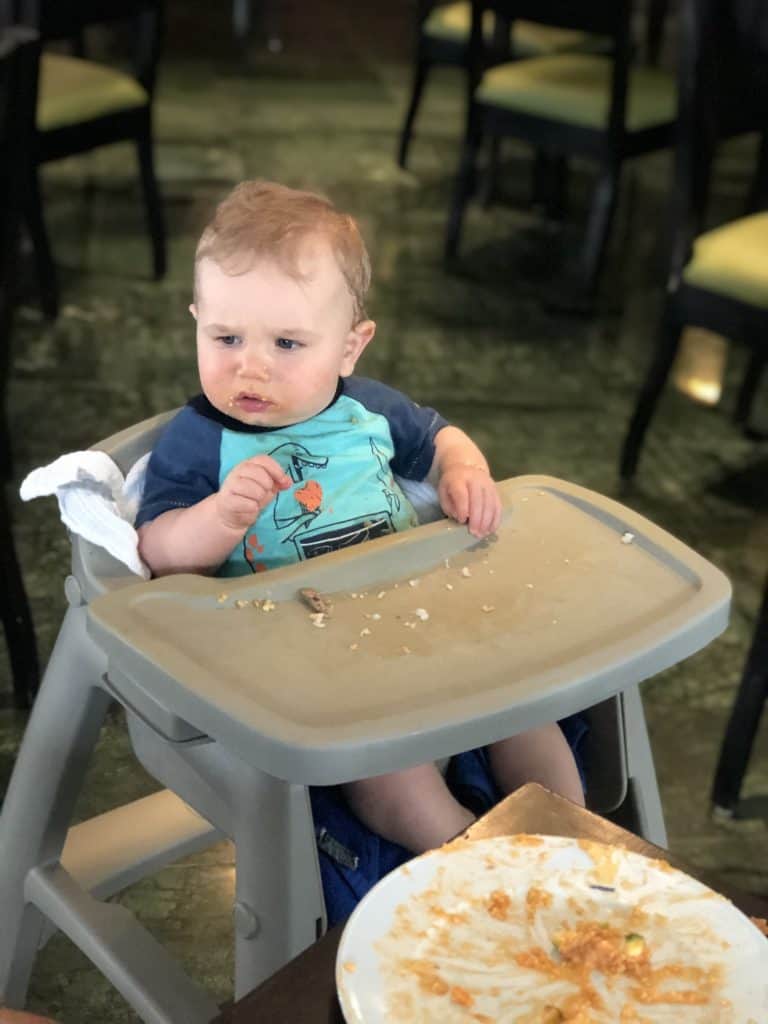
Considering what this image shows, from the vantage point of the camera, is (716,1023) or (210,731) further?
(210,731)

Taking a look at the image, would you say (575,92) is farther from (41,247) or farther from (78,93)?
(41,247)

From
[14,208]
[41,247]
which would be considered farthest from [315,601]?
[41,247]

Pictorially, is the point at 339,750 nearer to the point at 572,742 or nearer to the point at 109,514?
the point at 109,514

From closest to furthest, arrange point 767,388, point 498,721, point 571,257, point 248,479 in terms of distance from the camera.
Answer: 1. point 498,721
2. point 248,479
3. point 767,388
4. point 571,257

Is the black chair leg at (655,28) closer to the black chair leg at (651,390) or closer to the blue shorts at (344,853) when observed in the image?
the black chair leg at (651,390)

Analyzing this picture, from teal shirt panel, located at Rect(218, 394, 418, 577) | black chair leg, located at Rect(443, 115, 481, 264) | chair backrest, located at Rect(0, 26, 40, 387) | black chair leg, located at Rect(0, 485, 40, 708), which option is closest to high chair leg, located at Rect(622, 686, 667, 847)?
teal shirt panel, located at Rect(218, 394, 418, 577)

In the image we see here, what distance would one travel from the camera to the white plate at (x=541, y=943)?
0.68 metres

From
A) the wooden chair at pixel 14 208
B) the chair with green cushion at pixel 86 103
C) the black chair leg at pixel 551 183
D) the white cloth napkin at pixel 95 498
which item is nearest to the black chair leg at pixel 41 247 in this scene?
the chair with green cushion at pixel 86 103

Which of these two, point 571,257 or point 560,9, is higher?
point 560,9

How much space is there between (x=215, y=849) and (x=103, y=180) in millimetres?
2719

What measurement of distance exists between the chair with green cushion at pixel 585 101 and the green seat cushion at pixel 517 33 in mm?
337

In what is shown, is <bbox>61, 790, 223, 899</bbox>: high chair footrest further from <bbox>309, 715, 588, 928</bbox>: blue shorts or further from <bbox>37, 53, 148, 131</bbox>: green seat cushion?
<bbox>37, 53, 148, 131</bbox>: green seat cushion

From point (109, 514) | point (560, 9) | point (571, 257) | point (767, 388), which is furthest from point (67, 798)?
point (571, 257)

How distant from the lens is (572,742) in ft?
4.12
